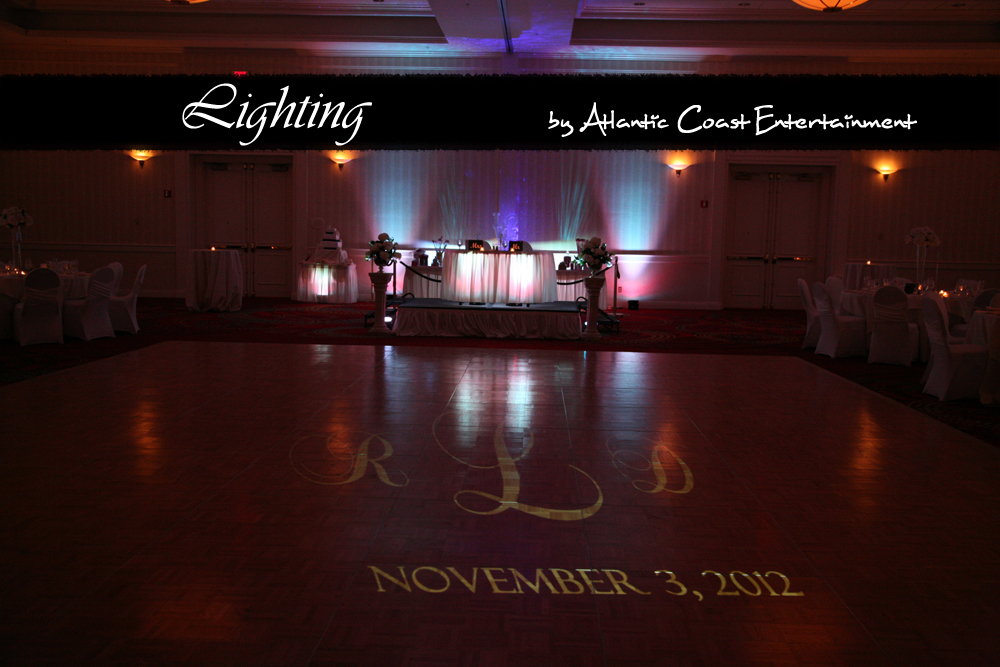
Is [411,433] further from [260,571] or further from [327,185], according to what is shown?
[327,185]

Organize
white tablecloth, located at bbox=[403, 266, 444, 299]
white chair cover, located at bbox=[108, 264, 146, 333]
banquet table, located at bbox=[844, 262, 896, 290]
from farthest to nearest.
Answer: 1. banquet table, located at bbox=[844, 262, 896, 290]
2. white tablecloth, located at bbox=[403, 266, 444, 299]
3. white chair cover, located at bbox=[108, 264, 146, 333]

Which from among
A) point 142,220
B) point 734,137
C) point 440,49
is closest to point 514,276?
point 734,137

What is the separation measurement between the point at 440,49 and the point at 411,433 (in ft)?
31.5

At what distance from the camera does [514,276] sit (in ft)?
28.7

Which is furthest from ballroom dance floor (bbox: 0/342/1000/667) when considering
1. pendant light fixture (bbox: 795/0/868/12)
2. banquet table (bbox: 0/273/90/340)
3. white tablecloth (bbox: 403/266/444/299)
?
white tablecloth (bbox: 403/266/444/299)

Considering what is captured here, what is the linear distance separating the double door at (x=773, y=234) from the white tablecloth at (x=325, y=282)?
690cm

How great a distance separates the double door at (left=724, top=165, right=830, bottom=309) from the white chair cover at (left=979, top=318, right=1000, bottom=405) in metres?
7.49

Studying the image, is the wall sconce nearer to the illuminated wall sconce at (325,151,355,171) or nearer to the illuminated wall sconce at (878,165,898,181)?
the illuminated wall sconce at (325,151,355,171)

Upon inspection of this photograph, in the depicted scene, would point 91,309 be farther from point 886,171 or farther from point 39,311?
point 886,171

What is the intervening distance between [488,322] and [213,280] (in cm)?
471

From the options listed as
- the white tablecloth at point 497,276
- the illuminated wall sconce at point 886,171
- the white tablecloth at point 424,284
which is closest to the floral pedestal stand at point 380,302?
the white tablecloth at point 497,276

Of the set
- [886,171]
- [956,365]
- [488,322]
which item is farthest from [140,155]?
[886,171]

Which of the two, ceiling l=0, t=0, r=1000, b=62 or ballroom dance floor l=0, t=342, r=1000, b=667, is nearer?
ballroom dance floor l=0, t=342, r=1000, b=667

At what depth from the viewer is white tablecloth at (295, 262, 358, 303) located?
12.0 meters
